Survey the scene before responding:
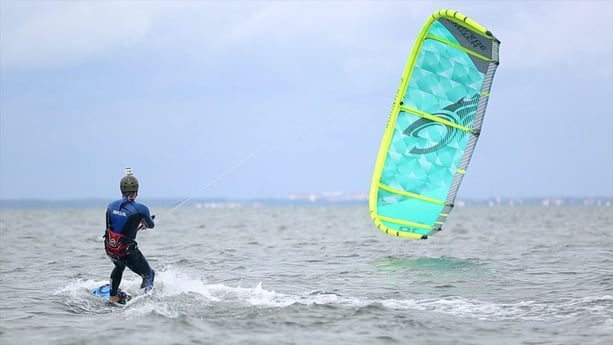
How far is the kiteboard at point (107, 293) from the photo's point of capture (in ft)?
36.3

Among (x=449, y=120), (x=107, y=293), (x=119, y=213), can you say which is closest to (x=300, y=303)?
(x=119, y=213)

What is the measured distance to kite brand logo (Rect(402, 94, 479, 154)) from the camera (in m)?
16.1

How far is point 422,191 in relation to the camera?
16.4m

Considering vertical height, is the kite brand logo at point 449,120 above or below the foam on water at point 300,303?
above

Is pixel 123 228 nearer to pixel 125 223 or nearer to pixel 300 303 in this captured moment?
pixel 125 223

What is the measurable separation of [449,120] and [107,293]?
8066 millimetres

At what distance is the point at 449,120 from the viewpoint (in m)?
16.1

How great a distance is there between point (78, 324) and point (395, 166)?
28.0 feet

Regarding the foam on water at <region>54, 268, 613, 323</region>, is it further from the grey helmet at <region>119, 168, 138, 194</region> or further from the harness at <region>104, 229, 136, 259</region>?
the grey helmet at <region>119, 168, 138, 194</region>

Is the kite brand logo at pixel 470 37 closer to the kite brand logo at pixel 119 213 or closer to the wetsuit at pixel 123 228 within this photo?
the wetsuit at pixel 123 228

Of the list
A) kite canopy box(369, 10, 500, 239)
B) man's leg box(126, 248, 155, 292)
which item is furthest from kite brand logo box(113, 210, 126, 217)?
kite canopy box(369, 10, 500, 239)

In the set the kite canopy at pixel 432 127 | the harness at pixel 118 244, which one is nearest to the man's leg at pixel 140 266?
the harness at pixel 118 244

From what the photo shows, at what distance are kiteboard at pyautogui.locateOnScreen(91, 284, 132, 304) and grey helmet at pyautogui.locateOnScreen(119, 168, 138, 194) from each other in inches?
60.9

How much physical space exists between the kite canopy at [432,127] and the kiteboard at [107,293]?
6.40 meters
